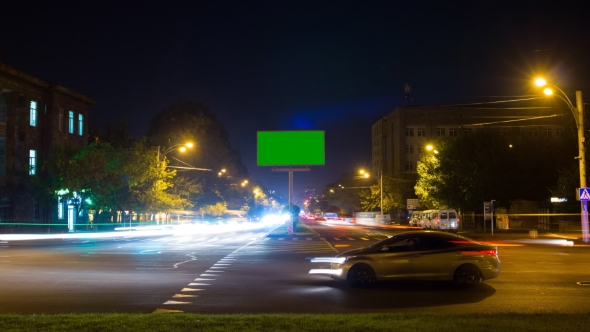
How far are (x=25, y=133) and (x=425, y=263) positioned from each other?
46.8 metres

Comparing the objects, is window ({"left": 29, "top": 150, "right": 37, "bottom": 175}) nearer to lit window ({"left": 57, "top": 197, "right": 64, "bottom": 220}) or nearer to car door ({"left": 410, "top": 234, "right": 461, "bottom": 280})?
lit window ({"left": 57, "top": 197, "right": 64, "bottom": 220})

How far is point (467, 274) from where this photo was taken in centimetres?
1579

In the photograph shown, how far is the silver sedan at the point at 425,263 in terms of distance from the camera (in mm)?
15789

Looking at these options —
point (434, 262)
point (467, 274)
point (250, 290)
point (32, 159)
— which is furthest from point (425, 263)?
point (32, 159)

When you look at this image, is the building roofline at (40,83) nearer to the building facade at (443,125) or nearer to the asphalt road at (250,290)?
the asphalt road at (250,290)

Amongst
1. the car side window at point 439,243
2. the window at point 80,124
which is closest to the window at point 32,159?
the window at point 80,124

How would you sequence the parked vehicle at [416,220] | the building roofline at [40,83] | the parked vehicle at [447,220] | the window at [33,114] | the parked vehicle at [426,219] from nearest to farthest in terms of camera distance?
the building roofline at [40,83] < the window at [33,114] < the parked vehicle at [447,220] < the parked vehicle at [426,219] < the parked vehicle at [416,220]

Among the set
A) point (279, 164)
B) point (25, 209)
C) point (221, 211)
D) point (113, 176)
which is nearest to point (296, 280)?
point (279, 164)

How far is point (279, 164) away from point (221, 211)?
5462 centimetres

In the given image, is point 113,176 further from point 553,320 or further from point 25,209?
point 553,320

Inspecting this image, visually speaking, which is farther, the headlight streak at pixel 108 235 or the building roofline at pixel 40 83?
the building roofline at pixel 40 83

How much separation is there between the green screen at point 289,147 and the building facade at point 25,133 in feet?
70.2

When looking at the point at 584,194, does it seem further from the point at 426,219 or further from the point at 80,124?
the point at 80,124

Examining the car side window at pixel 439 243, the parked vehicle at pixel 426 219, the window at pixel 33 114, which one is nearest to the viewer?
the car side window at pixel 439 243
